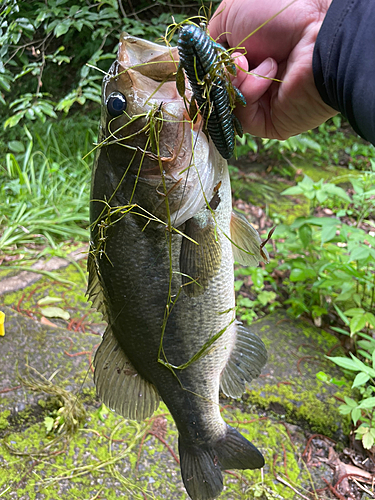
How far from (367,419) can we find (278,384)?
1.77ft

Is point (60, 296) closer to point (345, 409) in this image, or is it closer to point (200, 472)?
point (200, 472)

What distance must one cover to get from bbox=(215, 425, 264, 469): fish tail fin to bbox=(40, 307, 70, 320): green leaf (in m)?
1.69

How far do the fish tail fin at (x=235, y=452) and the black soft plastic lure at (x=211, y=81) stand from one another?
46.2 inches

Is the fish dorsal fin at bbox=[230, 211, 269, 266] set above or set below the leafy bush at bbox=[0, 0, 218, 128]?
below

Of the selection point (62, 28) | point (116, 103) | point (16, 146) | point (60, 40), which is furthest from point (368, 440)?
point (60, 40)

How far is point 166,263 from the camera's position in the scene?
4.41 feet

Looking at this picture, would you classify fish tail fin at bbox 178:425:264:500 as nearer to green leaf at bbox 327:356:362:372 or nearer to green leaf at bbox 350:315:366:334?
green leaf at bbox 327:356:362:372

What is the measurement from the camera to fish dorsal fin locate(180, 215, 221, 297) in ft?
4.35

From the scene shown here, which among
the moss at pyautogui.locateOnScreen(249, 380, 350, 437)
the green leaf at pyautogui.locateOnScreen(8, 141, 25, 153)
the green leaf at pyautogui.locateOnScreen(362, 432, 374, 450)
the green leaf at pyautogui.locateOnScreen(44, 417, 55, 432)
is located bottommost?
the moss at pyautogui.locateOnScreen(249, 380, 350, 437)

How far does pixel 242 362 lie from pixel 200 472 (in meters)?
0.48

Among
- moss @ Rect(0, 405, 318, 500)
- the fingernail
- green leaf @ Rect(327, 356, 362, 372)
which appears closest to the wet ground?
moss @ Rect(0, 405, 318, 500)

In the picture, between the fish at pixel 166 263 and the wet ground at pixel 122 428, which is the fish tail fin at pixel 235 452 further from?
the wet ground at pixel 122 428

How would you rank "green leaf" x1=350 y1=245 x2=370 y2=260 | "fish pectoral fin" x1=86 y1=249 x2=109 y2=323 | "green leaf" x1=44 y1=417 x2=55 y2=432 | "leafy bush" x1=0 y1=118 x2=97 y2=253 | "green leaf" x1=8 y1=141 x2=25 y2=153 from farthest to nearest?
"green leaf" x1=8 y1=141 x2=25 y2=153
"leafy bush" x1=0 y1=118 x2=97 y2=253
"green leaf" x1=350 y1=245 x2=370 y2=260
"green leaf" x1=44 y1=417 x2=55 y2=432
"fish pectoral fin" x1=86 y1=249 x2=109 y2=323

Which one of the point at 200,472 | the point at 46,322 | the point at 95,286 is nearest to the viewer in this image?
the point at 95,286
